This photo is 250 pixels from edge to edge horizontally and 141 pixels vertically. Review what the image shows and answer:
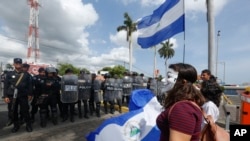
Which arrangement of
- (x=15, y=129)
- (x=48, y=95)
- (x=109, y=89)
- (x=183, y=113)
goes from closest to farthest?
(x=183, y=113)
(x=15, y=129)
(x=48, y=95)
(x=109, y=89)

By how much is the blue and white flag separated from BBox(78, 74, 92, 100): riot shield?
2.30m

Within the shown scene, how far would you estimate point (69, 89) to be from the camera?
28.9ft

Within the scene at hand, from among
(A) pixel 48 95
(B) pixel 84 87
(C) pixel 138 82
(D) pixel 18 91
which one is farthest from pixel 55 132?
(C) pixel 138 82

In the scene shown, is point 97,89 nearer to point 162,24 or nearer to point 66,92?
point 66,92

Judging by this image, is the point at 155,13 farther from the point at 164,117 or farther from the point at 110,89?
the point at 164,117

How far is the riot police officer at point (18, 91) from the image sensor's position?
23.6ft

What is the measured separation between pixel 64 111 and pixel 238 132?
743cm

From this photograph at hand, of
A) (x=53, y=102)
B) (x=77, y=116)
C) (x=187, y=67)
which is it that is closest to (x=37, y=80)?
(x=53, y=102)

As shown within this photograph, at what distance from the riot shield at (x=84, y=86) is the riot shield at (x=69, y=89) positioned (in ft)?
1.72

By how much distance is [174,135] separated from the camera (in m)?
1.80

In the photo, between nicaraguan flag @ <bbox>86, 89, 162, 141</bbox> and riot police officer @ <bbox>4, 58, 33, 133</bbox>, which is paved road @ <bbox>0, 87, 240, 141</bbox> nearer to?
riot police officer @ <bbox>4, 58, 33, 133</bbox>

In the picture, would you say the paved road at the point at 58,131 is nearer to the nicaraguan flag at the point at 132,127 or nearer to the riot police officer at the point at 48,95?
the riot police officer at the point at 48,95

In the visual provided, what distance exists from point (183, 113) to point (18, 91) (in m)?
6.26

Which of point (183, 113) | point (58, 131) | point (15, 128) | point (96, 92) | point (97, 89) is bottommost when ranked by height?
point (58, 131)
